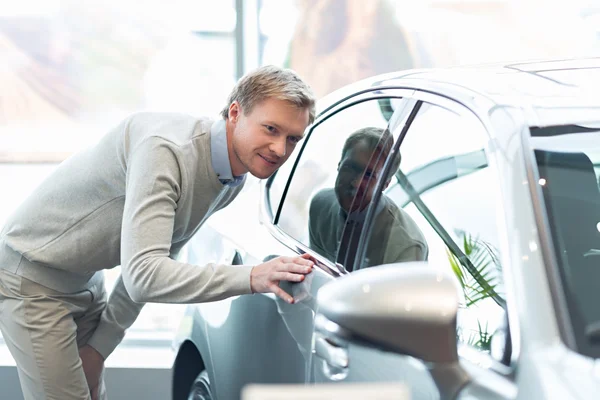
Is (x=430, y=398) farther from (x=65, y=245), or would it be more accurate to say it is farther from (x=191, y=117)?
(x=65, y=245)

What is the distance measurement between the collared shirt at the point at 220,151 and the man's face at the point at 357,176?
0.88 ft

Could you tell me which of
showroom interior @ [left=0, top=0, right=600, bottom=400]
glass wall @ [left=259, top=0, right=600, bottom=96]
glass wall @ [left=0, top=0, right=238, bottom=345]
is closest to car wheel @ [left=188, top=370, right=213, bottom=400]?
showroom interior @ [left=0, top=0, right=600, bottom=400]

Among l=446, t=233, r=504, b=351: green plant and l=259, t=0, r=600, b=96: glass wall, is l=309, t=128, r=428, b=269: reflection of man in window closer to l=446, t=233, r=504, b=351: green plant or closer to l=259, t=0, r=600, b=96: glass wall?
l=446, t=233, r=504, b=351: green plant

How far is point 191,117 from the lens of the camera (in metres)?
2.11

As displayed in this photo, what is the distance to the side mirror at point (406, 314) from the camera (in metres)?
1.15

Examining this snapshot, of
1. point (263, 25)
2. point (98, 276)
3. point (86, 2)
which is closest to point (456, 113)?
point (98, 276)

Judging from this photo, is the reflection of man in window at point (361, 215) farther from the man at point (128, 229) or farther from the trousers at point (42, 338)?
the trousers at point (42, 338)

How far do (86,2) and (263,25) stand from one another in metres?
0.95

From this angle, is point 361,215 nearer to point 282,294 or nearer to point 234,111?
point 282,294

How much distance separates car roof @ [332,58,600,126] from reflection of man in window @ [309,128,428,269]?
157 millimetres

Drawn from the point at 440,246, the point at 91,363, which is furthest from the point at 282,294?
the point at 91,363

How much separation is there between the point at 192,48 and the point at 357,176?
2.96 metres

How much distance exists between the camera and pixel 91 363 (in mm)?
2580

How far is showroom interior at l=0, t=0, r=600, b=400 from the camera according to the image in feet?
14.9
